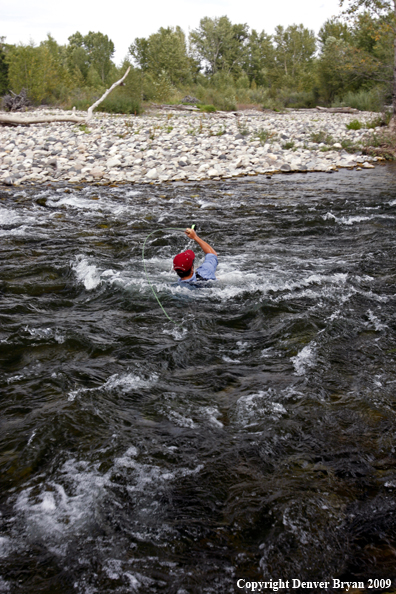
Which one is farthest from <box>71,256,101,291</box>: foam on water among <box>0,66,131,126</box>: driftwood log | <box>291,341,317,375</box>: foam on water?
<box>0,66,131,126</box>: driftwood log

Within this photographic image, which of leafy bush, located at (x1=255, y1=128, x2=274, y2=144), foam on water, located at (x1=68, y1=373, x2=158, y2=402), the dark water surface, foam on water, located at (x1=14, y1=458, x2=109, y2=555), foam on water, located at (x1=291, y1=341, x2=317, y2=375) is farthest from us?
leafy bush, located at (x1=255, y1=128, x2=274, y2=144)

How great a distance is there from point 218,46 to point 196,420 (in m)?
77.7

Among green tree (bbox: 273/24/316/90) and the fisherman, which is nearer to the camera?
the fisherman

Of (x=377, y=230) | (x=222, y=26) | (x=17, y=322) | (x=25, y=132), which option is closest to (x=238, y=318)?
(x=17, y=322)

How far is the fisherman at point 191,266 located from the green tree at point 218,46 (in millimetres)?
71484

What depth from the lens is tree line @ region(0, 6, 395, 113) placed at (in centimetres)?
1981

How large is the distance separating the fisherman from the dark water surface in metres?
0.23

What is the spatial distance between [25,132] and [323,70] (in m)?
29.5

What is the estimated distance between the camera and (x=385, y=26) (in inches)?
610

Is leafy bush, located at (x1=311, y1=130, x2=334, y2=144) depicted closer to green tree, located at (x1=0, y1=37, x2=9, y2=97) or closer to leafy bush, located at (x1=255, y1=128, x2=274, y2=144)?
leafy bush, located at (x1=255, y1=128, x2=274, y2=144)

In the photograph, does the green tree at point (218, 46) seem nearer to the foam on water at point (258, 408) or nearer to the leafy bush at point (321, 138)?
the leafy bush at point (321, 138)

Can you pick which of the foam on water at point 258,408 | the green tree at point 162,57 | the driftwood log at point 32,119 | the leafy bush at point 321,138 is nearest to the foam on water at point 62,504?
the foam on water at point 258,408

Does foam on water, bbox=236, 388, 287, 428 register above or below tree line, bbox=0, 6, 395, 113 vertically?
below

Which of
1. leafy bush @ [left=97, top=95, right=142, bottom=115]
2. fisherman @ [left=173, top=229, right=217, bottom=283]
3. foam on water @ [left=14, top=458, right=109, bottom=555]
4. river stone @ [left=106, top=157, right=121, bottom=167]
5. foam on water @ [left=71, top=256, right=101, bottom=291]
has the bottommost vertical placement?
foam on water @ [left=14, top=458, right=109, bottom=555]
